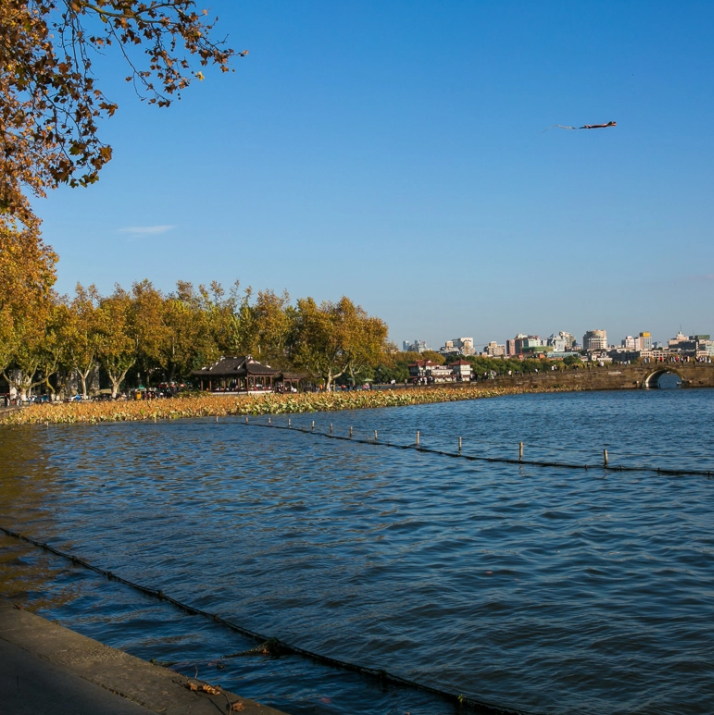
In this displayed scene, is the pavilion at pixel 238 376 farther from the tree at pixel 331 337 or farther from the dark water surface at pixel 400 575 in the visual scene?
the dark water surface at pixel 400 575

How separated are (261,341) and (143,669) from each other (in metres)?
86.3

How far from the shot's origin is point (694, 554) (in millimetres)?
13344

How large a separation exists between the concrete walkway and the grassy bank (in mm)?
50642

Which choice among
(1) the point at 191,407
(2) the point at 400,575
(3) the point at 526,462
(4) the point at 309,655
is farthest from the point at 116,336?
(4) the point at 309,655

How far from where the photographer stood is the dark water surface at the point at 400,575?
313 inches

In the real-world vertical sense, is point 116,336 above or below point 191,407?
above

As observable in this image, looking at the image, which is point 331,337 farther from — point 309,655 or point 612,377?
point 309,655

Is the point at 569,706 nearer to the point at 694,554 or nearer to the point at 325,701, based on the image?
the point at 325,701

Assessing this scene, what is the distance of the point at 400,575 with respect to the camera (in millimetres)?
12023

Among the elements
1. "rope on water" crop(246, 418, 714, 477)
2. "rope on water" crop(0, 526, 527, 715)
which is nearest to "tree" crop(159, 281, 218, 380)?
"rope on water" crop(246, 418, 714, 477)

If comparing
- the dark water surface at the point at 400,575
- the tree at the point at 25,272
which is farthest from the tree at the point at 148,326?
the dark water surface at the point at 400,575

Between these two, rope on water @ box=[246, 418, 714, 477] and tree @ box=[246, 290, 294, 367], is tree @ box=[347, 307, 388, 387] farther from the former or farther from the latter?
rope on water @ box=[246, 418, 714, 477]

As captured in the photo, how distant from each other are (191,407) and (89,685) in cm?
5960

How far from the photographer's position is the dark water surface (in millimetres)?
7941
